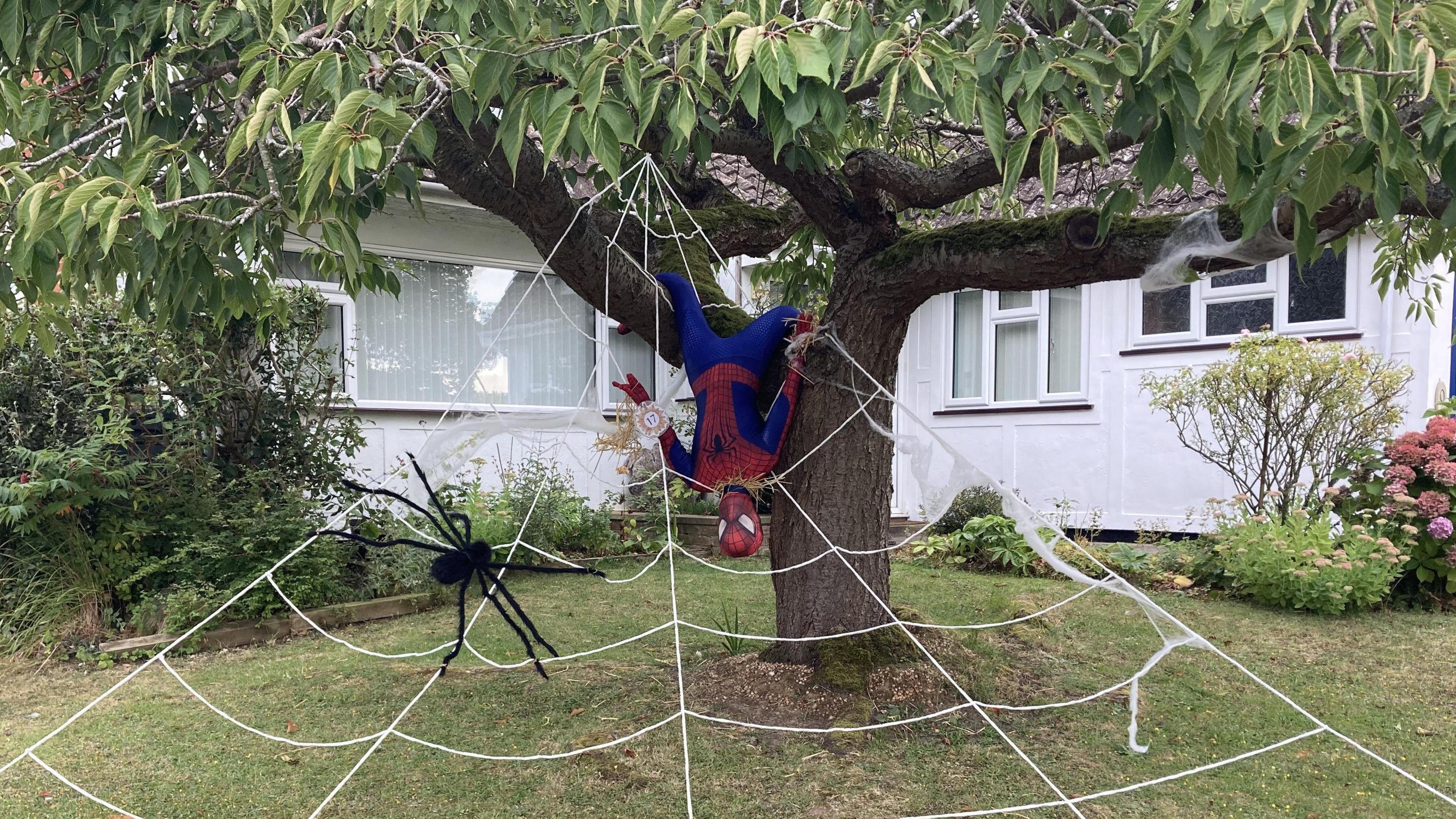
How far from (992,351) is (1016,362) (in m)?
0.24

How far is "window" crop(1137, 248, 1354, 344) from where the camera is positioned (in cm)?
663

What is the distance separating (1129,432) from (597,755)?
5.78 m

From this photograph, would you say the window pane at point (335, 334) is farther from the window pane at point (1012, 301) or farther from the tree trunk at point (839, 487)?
the window pane at point (1012, 301)

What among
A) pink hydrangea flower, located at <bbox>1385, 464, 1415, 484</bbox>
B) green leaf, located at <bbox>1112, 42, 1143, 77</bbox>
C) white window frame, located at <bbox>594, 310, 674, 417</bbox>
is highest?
green leaf, located at <bbox>1112, 42, 1143, 77</bbox>

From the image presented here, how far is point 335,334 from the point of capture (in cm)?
739

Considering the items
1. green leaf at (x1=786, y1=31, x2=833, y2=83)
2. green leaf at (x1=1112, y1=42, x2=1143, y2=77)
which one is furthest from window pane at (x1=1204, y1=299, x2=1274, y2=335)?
green leaf at (x1=786, y1=31, x2=833, y2=83)

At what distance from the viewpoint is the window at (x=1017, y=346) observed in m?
8.05

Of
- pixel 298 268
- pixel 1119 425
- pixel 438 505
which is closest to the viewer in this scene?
pixel 438 505

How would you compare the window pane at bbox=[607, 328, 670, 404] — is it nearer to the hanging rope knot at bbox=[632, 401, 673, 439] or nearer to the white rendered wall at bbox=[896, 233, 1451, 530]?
the white rendered wall at bbox=[896, 233, 1451, 530]

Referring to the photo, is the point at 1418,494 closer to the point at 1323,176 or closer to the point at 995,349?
the point at 995,349

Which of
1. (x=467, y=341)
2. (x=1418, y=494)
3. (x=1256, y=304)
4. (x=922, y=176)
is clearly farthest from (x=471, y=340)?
(x=1418, y=494)

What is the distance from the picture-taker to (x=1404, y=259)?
4.33m

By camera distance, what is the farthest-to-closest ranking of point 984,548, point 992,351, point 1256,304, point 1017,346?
point 992,351 < point 1017,346 < point 1256,304 < point 984,548

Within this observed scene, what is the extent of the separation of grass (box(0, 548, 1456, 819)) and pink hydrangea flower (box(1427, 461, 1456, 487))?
2.66 feet
